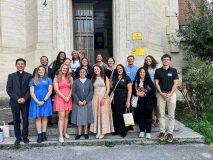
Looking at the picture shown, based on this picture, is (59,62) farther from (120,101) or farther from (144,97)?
(144,97)

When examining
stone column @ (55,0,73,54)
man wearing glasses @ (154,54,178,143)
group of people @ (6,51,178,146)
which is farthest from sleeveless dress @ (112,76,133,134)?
stone column @ (55,0,73,54)

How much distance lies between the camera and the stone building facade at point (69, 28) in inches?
436

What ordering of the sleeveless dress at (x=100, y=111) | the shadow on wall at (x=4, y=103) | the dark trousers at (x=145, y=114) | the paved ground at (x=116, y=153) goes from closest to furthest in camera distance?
the paved ground at (x=116, y=153), the dark trousers at (x=145, y=114), the sleeveless dress at (x=100, y=111), the shadow on wall at (x=4, y=103)

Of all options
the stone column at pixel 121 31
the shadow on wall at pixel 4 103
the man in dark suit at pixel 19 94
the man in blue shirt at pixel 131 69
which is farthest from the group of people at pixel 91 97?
the shadow on wall at pixel 4 103

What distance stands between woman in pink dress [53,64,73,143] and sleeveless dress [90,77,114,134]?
1.92 ft

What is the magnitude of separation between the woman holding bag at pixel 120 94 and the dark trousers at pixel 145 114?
11.8 inches

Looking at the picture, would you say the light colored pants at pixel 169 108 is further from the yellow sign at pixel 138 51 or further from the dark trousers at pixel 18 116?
the yellow sign at pixel 138 51

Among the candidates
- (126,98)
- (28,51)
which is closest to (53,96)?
(126,98)

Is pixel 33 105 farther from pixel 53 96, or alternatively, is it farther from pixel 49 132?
pixel 49 132

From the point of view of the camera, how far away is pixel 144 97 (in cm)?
676

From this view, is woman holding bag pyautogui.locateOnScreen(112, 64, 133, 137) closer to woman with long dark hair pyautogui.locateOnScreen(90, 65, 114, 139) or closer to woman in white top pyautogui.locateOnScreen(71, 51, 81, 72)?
woman with long dark hair pyautogui.locateOnScreen(90, 65, 114, 139)

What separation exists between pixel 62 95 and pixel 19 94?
94 cm

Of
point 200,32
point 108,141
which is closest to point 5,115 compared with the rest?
point 108,141

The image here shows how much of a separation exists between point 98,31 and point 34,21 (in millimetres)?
2600
